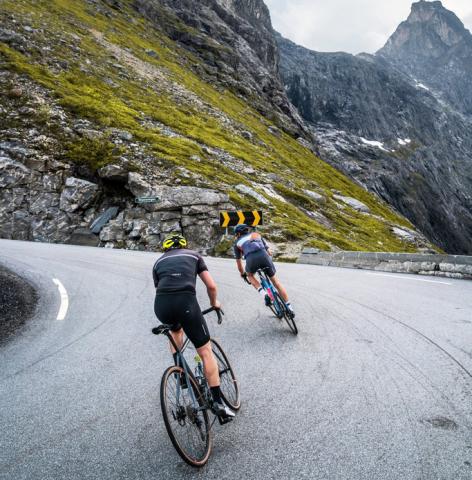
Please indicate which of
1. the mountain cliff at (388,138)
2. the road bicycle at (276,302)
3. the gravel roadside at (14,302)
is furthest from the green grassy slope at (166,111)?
the mountain cliff at (388,138)

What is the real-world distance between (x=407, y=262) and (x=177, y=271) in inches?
558

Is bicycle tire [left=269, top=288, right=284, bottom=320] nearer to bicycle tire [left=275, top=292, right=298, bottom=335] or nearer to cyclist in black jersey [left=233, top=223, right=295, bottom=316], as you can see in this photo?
bicycle tire [left=275, top=292, right=298, bottom=335]

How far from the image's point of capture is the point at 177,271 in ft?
14.7

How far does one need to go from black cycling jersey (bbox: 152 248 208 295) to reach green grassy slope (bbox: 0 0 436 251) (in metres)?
23.3

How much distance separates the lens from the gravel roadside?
817 centimetres

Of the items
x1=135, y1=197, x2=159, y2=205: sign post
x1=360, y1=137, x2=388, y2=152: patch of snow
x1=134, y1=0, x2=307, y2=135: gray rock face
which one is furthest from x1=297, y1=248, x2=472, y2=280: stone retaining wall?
x1=360, y1=137, x2=388, y2=152: patch of snow

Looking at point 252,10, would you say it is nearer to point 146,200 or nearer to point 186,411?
point 146,200

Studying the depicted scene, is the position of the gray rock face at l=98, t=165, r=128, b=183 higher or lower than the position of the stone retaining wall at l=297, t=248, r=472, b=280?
lower

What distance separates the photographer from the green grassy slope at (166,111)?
35.7 m

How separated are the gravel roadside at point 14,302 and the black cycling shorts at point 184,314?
4.62m

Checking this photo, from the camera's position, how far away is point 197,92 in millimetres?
70500

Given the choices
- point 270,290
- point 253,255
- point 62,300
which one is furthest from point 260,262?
point 62,300

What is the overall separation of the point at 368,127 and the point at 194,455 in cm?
18196

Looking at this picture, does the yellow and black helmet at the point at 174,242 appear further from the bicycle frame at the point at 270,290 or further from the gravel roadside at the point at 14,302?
the gravel roadside at the point at 14,302
